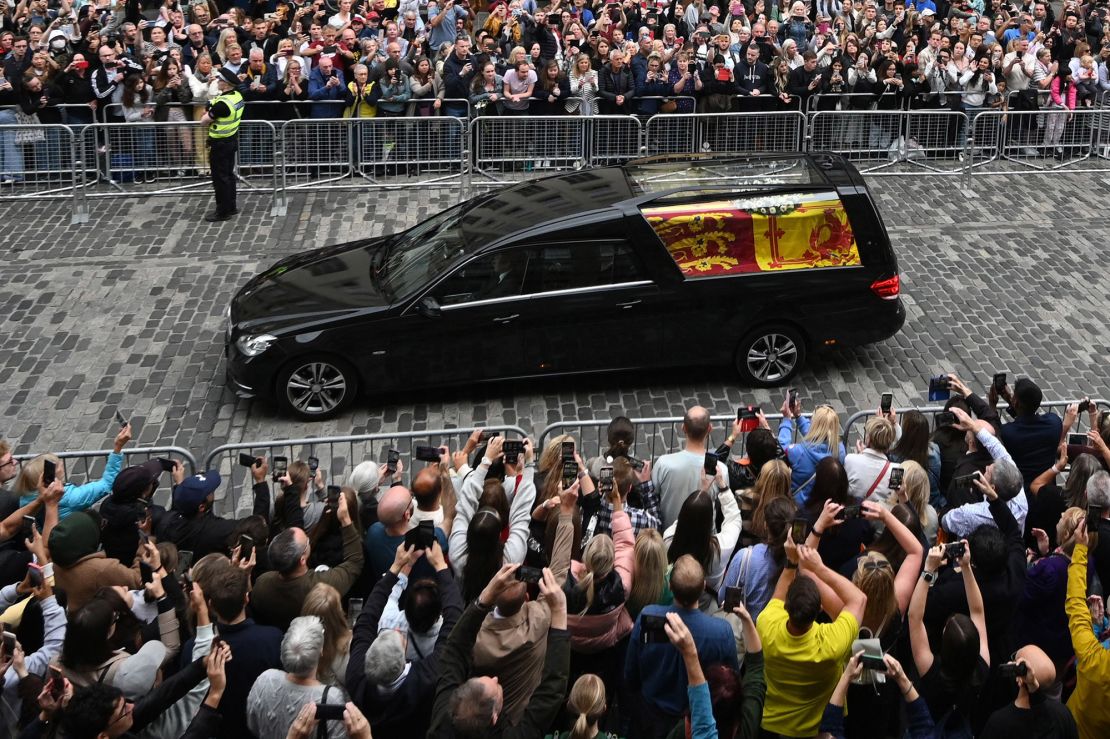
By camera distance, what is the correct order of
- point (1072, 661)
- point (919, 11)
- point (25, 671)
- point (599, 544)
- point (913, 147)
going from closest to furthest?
point (25, 671) → point (599, 544) → point (1072, 661) → point (913, 147) → point (919, 11)

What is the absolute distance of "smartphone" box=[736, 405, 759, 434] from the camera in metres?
9.01

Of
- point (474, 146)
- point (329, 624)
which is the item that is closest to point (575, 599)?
point (329, 624)

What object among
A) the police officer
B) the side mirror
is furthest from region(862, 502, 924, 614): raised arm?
the police officer

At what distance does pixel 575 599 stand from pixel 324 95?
11520mm

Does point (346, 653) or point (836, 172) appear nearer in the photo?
point (346, 653)

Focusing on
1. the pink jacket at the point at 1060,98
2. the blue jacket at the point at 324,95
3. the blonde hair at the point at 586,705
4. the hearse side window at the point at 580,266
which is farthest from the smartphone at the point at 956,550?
the pink jacket at the point at 1060,98

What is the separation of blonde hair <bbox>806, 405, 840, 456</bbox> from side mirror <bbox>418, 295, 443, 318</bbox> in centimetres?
385

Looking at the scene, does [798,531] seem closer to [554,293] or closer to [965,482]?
[965,482]

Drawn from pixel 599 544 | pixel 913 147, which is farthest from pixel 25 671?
pixel 913 147

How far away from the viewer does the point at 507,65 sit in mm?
17516

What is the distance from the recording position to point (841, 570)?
731 cm

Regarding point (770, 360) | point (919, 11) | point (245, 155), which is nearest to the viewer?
point (770, 360)

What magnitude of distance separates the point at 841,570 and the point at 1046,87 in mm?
13056

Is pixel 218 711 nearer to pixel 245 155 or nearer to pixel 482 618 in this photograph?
pixel 482 618
